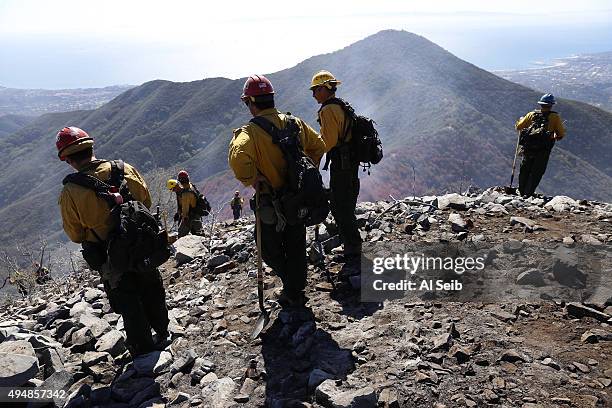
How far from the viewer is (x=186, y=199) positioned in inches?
464

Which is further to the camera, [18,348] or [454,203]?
[454,203]

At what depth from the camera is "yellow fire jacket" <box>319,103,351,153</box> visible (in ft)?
19.1

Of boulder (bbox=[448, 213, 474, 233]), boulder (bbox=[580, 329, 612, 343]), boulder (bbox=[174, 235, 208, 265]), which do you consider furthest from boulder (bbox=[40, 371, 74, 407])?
boulder (bbox=[448, 213, 474, 233])

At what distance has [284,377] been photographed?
425 centimetres

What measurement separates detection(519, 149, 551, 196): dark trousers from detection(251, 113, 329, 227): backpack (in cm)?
733

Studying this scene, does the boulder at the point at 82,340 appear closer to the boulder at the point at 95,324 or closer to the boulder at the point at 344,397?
the boulder at the point at 95,324

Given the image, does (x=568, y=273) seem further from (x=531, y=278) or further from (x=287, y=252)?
(x=287, y=252)

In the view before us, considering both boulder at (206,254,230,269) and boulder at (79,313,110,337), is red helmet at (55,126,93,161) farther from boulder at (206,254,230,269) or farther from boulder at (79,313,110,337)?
boulder at (206,254,230,269)

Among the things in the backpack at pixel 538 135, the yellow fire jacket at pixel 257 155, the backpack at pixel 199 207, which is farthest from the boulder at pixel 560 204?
the backpack at pixel 199 207

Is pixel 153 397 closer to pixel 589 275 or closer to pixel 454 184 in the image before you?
pixel 589 275

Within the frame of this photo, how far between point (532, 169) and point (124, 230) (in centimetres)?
926

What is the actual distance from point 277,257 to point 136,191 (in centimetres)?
174

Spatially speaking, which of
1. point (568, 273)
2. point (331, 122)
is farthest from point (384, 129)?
point (568, 273)

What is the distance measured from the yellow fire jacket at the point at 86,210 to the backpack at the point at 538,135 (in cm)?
909
